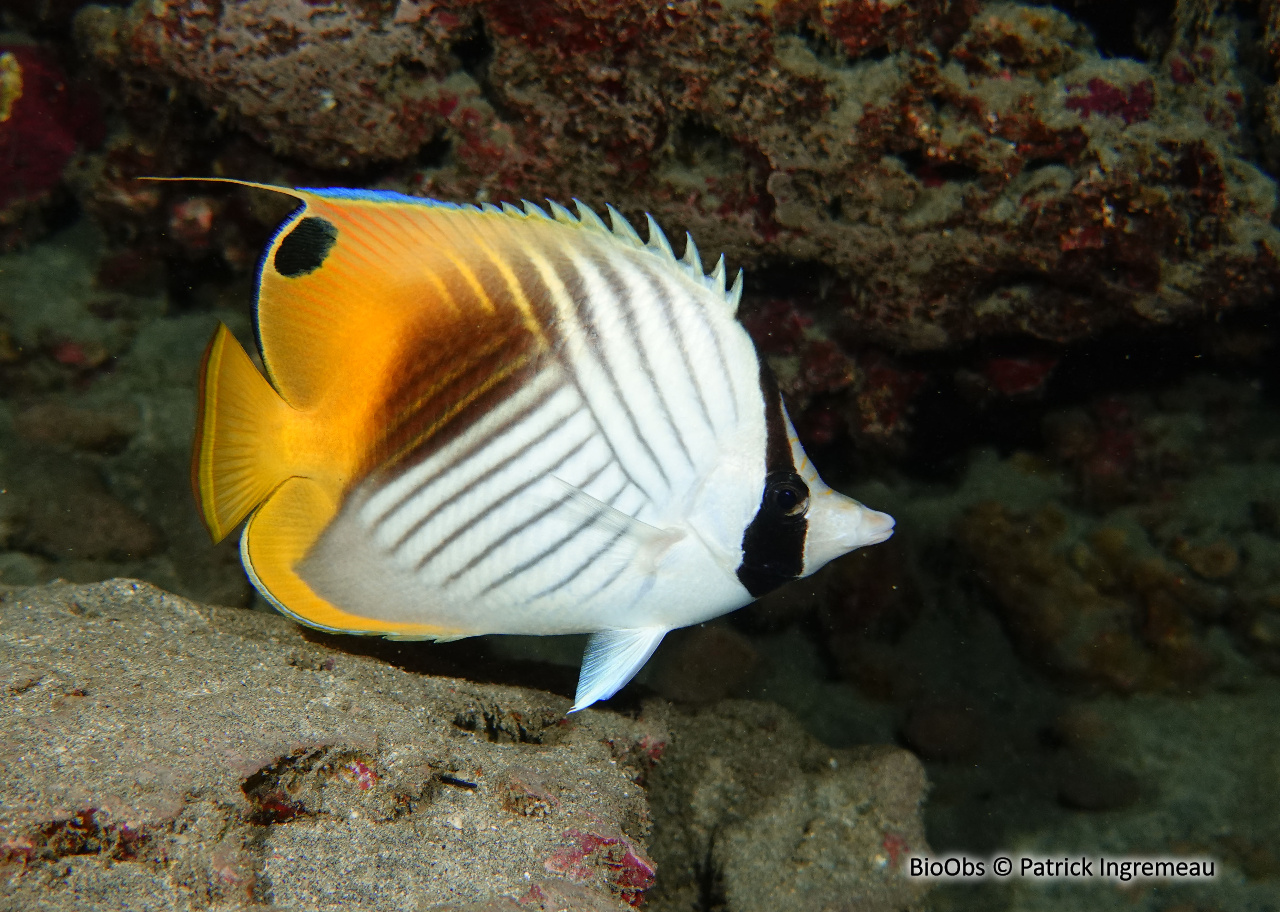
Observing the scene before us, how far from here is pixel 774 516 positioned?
1402 mm

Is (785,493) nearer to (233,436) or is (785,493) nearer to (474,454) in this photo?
(474,454)

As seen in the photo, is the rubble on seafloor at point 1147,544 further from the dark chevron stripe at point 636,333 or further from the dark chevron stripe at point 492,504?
the dark chevron stripe at point 492,504

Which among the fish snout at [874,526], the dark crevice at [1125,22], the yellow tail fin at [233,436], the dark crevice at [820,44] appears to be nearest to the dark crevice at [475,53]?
the dark crevice at [820,44]

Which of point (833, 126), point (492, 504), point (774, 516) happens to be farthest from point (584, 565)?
point (833, 126)

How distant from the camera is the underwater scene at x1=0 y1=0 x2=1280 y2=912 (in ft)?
4.47

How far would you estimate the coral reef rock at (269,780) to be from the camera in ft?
4.13

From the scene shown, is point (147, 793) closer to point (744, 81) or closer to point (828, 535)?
point (828, 535)

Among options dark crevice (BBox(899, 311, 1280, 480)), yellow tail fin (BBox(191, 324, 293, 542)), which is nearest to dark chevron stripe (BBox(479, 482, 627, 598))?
yellow tail fin (BBox(191, 324, 293, 542))

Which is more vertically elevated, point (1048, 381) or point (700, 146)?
point (700, 146)

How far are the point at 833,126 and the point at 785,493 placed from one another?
4.73ft

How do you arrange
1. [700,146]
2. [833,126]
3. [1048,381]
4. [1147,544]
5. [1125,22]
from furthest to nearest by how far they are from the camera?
[1147,544]
[1048,381]
[1125,22]
[700,146]
[833,126]

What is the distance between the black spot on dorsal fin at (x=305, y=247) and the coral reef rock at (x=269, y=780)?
926 mm

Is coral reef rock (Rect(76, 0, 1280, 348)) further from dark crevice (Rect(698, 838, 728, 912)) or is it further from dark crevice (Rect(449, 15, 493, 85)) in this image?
dark crevice (Rect(698, 838, 728, 912))

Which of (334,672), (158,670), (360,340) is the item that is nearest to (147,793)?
(158,670)
